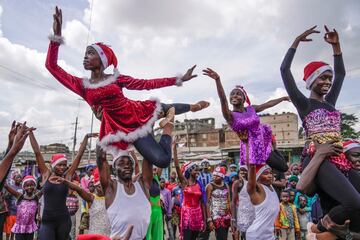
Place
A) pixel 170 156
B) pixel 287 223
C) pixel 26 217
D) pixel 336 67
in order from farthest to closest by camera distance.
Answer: pixel 287 223 < pixel 26 217 < pixel 170 156 < pixel 336 67

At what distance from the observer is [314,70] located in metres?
3.53

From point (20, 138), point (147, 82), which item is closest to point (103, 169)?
point (147, 82)

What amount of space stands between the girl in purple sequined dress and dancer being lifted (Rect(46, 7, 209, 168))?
0.73 m

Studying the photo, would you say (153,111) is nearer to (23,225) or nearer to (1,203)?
(23,225)

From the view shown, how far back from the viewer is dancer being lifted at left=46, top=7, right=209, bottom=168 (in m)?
4.17

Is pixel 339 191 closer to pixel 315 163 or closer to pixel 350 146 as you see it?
pixel 315 163

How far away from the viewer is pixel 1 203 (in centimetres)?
808

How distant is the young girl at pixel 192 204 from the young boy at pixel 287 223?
1.92m

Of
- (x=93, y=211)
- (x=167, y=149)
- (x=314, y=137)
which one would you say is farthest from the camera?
(x=93, y=211)

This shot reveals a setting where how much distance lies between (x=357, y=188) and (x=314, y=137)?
0.59 metres

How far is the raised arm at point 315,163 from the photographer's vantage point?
3.15 meters

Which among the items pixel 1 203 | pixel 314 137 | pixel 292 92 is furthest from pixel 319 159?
pixel 1 203

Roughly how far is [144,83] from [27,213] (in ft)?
15.9

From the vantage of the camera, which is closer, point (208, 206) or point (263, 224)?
point (263, 224)
